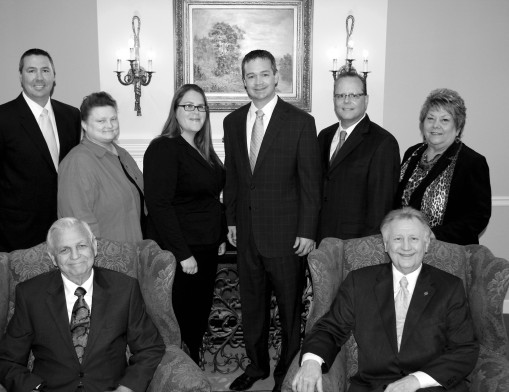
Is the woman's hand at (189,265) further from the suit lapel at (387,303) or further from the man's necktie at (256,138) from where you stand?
the suit lapel at (387,303)

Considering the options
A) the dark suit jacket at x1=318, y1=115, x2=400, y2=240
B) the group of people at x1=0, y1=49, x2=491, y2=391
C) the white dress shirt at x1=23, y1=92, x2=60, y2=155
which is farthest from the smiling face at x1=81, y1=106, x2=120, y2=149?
the dark suit jacket at x1=318, y1=115, x2=400, y2=240

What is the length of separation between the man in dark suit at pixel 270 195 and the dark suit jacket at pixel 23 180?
1.15 meters

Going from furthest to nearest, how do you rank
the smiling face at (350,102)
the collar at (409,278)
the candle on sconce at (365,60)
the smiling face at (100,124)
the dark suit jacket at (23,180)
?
the candle on sconce at (365,60), the dark suit jacket at (23,180), the smiling face at (350,102), the smiling face at (100,124), the collar at (409,278)

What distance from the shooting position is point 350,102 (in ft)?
10.3

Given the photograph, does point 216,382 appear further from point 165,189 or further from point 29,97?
point 29,97

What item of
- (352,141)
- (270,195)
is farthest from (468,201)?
(270,195)

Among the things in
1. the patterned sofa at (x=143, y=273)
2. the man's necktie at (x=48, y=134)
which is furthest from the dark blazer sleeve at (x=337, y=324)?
the man's necktie at (x=48, y=134)

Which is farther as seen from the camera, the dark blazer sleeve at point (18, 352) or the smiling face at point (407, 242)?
the smiling face at point (407, 242)

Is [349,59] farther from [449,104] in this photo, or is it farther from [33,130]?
[33,130]

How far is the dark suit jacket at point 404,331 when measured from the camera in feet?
7.18

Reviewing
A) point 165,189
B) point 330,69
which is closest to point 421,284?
point 165,189

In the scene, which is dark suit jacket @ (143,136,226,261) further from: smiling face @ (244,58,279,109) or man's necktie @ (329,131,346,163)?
man's necktie @ (329,131,346,163)

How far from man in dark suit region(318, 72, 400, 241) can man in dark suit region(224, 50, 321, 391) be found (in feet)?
0.50

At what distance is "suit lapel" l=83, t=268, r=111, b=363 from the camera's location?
222 centimetres
